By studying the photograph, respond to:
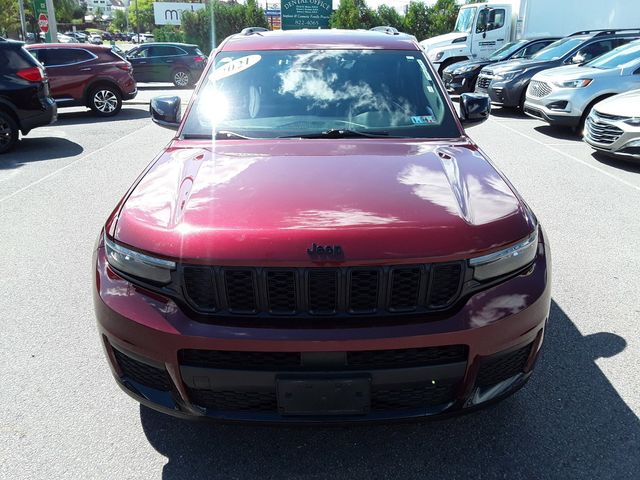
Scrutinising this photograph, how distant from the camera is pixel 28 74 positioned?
9.38m

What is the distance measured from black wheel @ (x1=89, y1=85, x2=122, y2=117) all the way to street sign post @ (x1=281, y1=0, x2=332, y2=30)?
64.1ft

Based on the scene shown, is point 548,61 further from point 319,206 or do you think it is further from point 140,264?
point 140,264

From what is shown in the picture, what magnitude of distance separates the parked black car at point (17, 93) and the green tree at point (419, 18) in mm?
27099

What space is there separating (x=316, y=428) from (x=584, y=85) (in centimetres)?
1017

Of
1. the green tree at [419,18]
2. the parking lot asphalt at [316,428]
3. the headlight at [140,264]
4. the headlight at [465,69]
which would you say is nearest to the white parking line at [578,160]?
the parking lot asphalt at [316,428]

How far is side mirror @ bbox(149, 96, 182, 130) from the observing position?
→ 3.94m

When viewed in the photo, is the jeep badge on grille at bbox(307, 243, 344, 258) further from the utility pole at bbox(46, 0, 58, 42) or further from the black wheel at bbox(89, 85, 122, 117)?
the utility pole at bbox(46, 0, 58, 42)

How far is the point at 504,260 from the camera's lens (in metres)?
2.20

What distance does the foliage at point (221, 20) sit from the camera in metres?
38.5

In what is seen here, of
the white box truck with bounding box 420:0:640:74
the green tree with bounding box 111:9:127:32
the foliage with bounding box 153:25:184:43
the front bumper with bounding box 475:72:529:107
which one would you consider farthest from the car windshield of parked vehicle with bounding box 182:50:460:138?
the green tree with bounding box 111:9:127:32

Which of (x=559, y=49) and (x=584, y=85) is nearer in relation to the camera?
(x=584, y=85)

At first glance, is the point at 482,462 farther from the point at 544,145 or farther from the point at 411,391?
the point at 544,145

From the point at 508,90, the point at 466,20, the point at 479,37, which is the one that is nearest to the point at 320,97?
the point at 508,90

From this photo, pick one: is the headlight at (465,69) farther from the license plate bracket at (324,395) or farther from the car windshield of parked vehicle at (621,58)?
the license plate bracket at (324,395)
